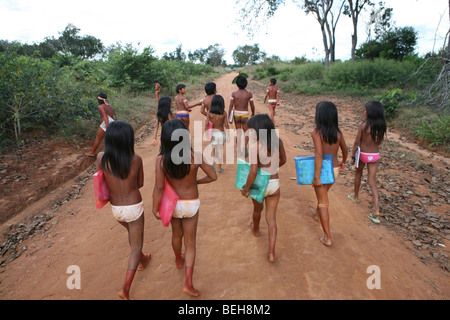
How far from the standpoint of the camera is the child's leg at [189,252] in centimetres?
244

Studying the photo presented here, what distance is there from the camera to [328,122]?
9.62 ft

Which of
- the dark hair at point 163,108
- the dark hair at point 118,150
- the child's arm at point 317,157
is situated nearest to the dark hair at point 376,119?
the child's arm at point 317,157

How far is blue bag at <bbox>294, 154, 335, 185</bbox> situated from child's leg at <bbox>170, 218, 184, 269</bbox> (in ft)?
5.08

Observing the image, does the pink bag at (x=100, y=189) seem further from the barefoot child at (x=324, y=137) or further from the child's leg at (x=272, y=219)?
the barefoot child at (x=324, y=137)

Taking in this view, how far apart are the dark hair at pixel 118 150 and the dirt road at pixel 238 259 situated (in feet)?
4.25

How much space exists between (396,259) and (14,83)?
25.9 feet

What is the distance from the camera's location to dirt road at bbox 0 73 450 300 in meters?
2.57

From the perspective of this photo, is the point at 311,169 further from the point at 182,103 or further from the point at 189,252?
the point at 182,103

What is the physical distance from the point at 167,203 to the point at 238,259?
1.23 m

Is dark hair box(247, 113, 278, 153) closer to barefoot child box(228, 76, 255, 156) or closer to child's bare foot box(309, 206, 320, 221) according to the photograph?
child's bare foot box(309, 206, 320, 221)

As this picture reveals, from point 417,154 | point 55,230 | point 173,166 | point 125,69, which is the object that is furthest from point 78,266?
point 125,69

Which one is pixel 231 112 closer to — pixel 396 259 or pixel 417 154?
pixel 396 259

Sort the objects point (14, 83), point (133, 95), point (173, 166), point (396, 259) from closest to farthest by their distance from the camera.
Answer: point (173, 166) < point (396, 259) < point (14, 83) < point (133, 95)

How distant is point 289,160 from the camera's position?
5879 millimetres
